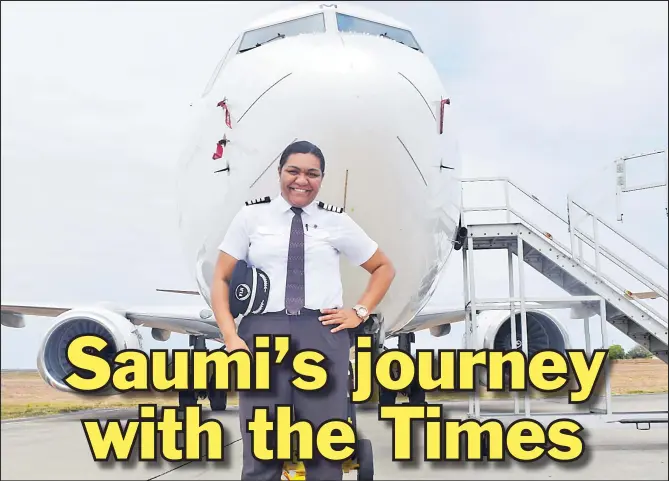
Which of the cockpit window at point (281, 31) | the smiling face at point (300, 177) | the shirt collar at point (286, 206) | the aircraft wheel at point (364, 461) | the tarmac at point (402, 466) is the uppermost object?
the cockpit window at point (281, 31)

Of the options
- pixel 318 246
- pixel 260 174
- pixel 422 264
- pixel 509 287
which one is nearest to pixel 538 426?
pixel 422 264

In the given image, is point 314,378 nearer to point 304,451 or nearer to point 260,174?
point 304,451

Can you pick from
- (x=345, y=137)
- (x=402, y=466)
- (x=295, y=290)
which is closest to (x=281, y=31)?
(x=345, y=137)

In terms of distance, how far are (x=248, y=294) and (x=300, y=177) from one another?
0.51 m

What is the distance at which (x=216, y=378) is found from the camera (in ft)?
8.23

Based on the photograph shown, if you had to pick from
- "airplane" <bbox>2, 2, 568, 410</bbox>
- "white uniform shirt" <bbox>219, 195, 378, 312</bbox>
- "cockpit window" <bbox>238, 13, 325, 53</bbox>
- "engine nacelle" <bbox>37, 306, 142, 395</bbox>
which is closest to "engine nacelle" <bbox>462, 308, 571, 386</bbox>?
"airplane" <bbox>2, 2, 568, 410</bbox>

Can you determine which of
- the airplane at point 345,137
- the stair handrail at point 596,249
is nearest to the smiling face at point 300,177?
the airplane at point 345,137

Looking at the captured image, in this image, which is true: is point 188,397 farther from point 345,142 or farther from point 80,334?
point 345,142

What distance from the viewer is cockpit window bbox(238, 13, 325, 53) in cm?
465

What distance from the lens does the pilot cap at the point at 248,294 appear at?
2510mm

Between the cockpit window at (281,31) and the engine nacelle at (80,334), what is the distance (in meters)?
6.20

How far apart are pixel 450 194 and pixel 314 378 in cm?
268

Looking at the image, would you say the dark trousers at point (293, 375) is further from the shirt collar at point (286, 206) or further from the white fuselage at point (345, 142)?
the white fuselage at point (345, 142)

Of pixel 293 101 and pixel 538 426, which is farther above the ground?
pixel 293 101
